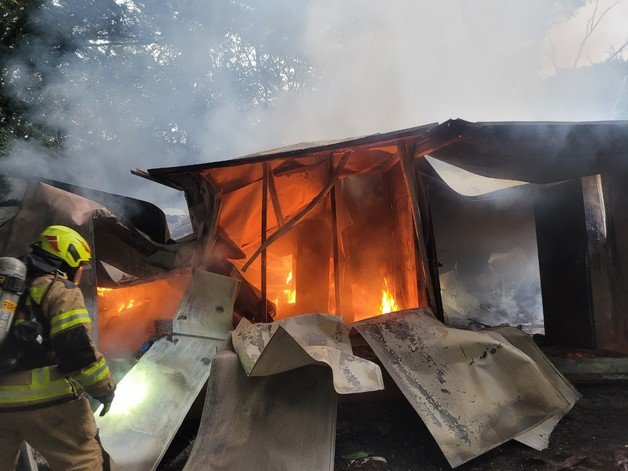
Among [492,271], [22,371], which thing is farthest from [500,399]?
[492,271]

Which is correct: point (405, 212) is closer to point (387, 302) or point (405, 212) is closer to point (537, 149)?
point (387, 302)

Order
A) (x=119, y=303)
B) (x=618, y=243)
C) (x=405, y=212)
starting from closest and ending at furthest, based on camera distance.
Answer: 1. (x=618, y=243)
2. (x=119, y=303)
3. (x=405, y=212)

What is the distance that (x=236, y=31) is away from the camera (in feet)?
62.2

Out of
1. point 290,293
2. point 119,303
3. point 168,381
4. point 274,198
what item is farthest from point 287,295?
point 168,381

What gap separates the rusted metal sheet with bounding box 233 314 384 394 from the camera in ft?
9.95

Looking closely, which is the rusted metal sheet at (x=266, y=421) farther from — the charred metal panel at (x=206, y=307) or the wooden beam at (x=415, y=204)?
the wooden beam at (x=415, y=204)

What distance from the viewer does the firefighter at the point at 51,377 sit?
2473 millimetres

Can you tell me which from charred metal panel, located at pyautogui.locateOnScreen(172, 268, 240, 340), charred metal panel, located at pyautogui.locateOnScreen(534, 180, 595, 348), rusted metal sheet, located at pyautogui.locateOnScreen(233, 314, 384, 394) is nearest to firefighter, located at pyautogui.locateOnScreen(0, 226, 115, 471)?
Result: rusted metal sheet, located at pyautogui.locateOnScreen(233, 314, 384, 394)

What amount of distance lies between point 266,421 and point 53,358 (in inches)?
63.9

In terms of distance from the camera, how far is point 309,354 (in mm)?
3072

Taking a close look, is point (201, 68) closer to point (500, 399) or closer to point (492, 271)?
point (492, 271)

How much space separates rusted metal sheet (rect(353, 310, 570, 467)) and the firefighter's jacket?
244 cm

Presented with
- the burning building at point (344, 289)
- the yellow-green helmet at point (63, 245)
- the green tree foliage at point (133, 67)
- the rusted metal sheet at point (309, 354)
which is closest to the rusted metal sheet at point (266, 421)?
the burning building at point (344, 289)

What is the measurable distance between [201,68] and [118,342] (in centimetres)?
1664
